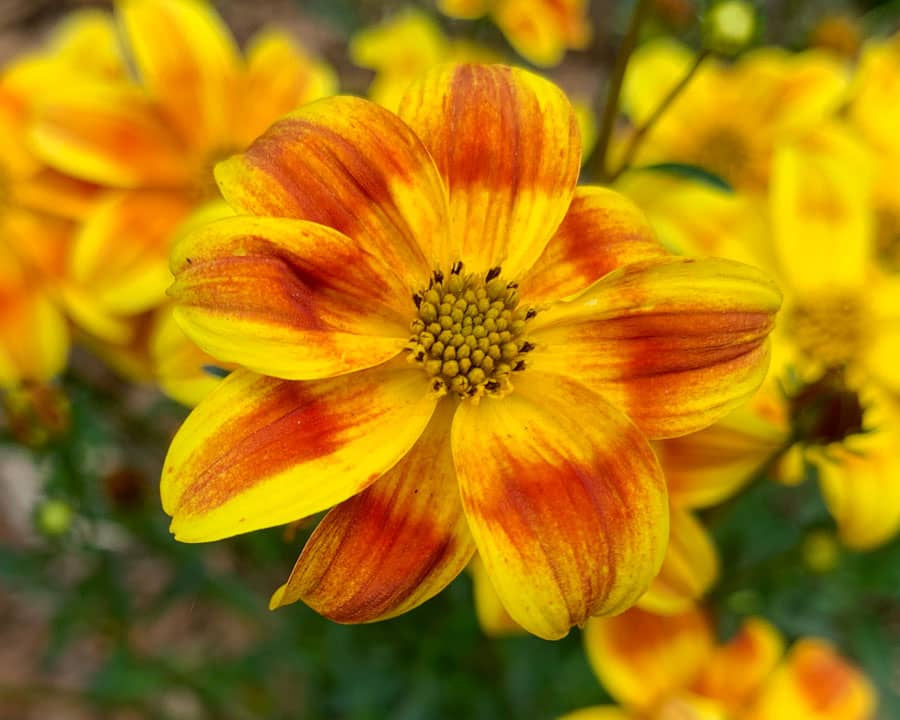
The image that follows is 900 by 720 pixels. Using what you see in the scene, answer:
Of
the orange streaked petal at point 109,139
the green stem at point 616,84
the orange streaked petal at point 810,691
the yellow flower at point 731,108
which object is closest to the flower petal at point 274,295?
the green stem at point 616,84

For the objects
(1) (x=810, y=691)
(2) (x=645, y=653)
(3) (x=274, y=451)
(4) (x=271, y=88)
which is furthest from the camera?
(4) (x=271, y=88)

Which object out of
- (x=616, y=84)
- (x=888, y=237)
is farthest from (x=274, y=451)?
(x=888, y=237)

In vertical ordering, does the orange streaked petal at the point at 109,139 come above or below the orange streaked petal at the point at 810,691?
above

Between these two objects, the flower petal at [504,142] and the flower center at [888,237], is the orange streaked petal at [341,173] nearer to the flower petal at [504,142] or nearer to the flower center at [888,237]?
the flower petal at [504,142]

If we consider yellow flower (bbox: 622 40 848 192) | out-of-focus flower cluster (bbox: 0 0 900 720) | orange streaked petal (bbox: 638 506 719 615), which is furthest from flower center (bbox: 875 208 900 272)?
orange streaked petal (bbox: 638 506 719 615)

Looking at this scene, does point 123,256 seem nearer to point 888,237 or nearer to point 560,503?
point 560,503

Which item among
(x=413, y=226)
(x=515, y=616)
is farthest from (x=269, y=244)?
(x=515, y=616)
